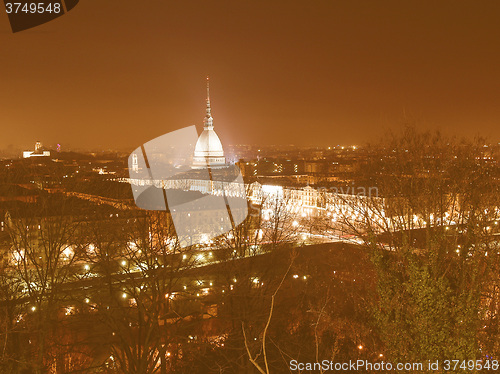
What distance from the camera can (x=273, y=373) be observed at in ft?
20.2

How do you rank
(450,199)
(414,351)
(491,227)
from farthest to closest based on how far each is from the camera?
(450,199) < (491,227) < (414,351)

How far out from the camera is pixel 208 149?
5997cm

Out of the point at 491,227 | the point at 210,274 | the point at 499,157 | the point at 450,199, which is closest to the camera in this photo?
the point at 491,227

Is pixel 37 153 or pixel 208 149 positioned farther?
pixel 208 149

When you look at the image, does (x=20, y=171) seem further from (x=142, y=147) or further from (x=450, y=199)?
(x=142, y=147)

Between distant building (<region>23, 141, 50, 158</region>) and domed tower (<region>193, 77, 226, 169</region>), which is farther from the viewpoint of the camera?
domed tower (<region>193, 77, 226, 169</region>)

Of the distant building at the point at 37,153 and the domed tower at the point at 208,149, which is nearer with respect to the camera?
the distant building at the point at 37,153

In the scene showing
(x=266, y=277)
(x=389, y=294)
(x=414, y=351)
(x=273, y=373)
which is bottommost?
(x=273, y=373)

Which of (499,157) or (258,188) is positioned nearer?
(499,157)

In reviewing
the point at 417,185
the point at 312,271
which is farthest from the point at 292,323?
the point at 417,185

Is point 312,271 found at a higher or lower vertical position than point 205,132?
lower

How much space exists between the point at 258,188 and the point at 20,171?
48.1ft

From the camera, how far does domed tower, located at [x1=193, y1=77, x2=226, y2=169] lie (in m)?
58.5

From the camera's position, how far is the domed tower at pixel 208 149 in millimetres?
58531
